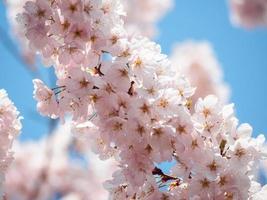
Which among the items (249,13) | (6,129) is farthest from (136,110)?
(249,13)

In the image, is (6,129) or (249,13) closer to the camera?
(6,129)

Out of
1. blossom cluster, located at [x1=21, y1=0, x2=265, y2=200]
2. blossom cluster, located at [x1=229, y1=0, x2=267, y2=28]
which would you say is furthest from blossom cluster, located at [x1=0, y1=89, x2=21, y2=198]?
A: blossom cluster, located at [x1=229, y1=0, x2=267, y2=28]

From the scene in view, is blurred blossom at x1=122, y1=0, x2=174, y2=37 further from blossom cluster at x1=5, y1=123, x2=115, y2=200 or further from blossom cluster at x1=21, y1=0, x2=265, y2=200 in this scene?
blossom cluster at x1=21, y1=0, x2=265, y2=200

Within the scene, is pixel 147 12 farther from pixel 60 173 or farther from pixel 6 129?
pixel 6 129

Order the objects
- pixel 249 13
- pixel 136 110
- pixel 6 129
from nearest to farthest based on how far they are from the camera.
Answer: pixel 136 110 < pixel 6 129 < pixel 249 13

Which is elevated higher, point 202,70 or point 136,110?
point 202,70
